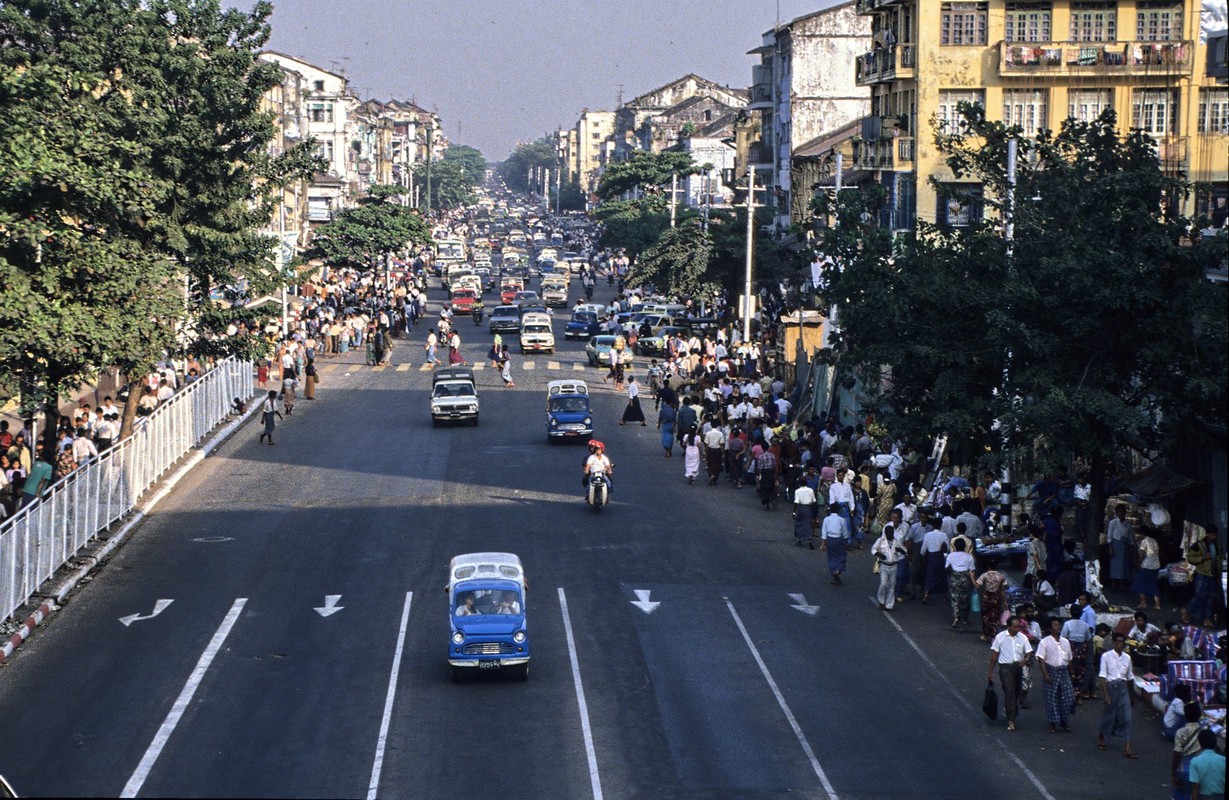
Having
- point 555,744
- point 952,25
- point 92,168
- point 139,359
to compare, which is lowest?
point 555,744

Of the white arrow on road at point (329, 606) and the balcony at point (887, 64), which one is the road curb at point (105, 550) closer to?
the white arrow on road at point (329, 606)

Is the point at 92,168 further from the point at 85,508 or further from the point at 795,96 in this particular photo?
the point at 795,96

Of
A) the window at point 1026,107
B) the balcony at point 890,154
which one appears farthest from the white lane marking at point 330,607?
the balcony at point 890,154

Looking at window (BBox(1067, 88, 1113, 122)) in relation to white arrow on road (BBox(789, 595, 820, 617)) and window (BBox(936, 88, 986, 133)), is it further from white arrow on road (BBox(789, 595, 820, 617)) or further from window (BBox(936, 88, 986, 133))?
white arrow on road (BBox(789, 595, 820, 617))

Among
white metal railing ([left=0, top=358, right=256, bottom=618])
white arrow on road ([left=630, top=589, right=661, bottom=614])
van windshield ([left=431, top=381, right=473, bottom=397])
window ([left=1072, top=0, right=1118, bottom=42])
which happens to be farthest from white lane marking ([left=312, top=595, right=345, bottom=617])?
window ([left=1072, top=0, right=1118, bottom=42])

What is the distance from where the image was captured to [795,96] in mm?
95312

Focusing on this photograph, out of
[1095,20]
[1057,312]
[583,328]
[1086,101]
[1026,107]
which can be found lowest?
[583,328]

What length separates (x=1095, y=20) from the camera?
53406mm

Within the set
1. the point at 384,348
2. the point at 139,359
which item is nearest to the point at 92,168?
the point at 139,359

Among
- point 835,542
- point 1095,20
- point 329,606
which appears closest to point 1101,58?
point 1095,20

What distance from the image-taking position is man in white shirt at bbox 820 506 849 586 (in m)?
29.9

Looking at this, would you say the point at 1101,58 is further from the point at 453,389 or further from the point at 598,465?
the point at 598,465

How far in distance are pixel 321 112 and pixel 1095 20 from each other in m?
102

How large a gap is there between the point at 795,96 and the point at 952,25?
134ft
